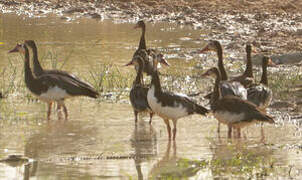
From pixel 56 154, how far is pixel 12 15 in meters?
17.8

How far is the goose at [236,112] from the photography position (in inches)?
386

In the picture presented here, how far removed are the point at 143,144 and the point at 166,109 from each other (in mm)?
614

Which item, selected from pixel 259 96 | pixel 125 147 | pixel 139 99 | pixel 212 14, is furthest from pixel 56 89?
pixel 212 14

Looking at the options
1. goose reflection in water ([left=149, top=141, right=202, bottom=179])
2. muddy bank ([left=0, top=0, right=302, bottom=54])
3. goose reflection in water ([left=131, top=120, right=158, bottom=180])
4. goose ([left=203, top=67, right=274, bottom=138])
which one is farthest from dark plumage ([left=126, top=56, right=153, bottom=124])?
muddy bank ([left=0, top=0, right=302, bottom=54])

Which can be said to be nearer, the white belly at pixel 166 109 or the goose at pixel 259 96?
the white belly at pixel 166 109

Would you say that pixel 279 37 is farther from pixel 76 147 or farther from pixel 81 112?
pixel 76 147

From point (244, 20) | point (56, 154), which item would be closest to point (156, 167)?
point (56, 154)

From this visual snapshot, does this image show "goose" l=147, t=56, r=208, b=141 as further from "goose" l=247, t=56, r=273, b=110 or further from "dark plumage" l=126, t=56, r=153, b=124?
"goose" l=247, t=56, r=273, b=110

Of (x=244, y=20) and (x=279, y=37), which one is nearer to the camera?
(x=279, y=37)

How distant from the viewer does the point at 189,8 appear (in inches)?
1048

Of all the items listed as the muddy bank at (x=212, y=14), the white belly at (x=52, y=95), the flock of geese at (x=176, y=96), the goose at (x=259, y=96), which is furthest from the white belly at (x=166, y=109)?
the muddy bank at (x=212, y=14)

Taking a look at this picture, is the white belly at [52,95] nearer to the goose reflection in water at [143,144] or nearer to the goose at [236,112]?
the goose reflection in water at [143,144]

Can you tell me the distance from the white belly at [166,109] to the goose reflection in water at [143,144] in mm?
422

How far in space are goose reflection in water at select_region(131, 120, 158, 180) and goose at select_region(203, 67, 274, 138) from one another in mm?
1000
